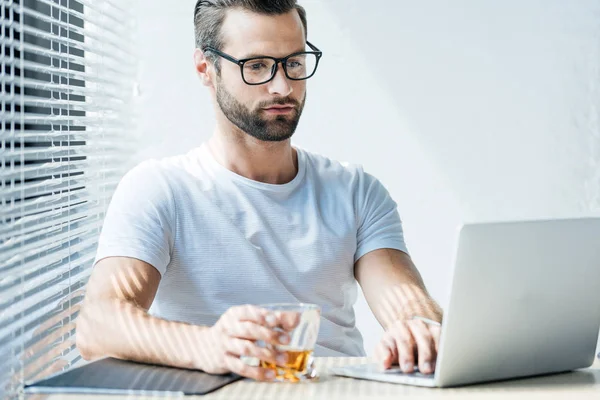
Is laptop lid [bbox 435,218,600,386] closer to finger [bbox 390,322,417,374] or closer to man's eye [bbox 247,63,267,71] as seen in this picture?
finger [bbox 390,322,417,374]

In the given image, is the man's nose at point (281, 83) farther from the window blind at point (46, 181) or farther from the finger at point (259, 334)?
the finger at point (259, 334)

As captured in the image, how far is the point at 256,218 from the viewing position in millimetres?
1905

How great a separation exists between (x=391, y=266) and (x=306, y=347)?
2.56 feet

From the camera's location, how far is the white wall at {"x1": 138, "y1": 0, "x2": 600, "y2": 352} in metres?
3.15

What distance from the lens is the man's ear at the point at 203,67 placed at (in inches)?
84.6

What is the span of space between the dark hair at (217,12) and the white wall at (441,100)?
3.33ft

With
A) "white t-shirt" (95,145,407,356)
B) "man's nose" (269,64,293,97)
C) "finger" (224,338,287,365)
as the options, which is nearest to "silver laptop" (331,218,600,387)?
"finger" (224,338,287,365)

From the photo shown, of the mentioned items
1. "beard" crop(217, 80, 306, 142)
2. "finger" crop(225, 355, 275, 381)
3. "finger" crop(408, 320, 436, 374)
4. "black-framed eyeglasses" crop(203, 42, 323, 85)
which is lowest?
"finger" crop(225, 355, 275, 381)

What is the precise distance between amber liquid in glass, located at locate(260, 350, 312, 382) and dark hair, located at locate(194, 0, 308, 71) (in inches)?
41.1

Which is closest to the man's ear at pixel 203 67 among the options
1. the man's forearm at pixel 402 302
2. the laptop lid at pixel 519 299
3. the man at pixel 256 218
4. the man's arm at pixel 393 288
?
the man at pixel 256 218

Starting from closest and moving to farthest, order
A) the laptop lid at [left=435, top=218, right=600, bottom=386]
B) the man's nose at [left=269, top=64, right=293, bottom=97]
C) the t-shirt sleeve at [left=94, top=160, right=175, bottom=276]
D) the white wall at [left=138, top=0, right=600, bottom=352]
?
1. the laptop lid at [left=435, top=218, right=600, bottom=386]
2. the t-shirt sleeve at [left=94, top=160, right=175, bottom=276]
3. the man's nose at [left=269, top=64, right=293, bottom=97]
4. the white wall at [left=138, top=0, right=600, bottom=352]

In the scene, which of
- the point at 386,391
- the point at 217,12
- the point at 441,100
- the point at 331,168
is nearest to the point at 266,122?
the point at 331,168

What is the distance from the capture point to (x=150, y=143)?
3.15 metres

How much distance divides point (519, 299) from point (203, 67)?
124 centimetres
